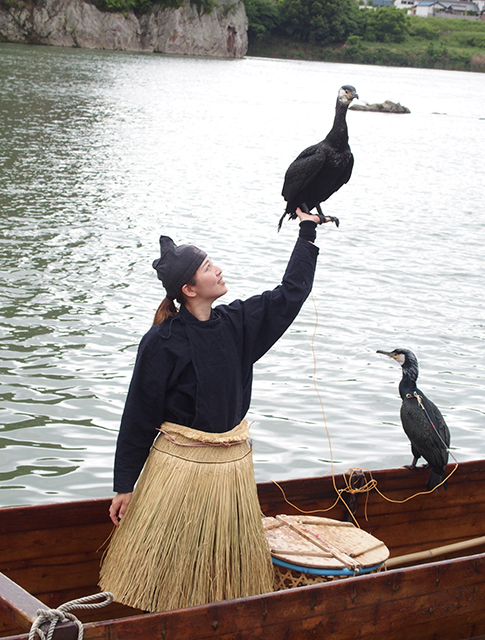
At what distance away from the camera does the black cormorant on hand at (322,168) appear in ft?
11.4

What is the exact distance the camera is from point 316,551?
362 cm

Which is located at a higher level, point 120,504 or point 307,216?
point 307,216

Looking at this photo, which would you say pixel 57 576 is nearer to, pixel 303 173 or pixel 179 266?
pixel 179 266

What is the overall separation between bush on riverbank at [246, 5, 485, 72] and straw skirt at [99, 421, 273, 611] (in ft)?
339

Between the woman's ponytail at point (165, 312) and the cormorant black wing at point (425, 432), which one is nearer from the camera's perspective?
the woman's ponytail at point (165, 312)

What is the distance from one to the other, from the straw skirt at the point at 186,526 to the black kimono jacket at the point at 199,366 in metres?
0.08

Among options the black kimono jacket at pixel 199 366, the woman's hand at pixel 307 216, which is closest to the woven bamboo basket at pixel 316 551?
the black kimono jacket at pixel 199 366

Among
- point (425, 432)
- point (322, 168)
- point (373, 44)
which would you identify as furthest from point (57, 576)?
point (373, 44)

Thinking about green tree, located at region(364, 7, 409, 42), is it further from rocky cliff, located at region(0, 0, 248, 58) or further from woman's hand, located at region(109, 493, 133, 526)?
woman's hand, located at region(109, 493, 133, 526)

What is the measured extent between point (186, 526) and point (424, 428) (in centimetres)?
218

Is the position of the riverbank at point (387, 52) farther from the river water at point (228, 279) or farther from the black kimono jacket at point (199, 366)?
the black kimono jacket at point (199, 366)

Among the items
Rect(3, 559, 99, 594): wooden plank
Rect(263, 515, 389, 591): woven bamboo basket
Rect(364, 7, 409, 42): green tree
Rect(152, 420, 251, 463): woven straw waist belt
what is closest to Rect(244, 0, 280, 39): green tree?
Rect(364, 7, 409, 42): green tree

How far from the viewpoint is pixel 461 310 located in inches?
397

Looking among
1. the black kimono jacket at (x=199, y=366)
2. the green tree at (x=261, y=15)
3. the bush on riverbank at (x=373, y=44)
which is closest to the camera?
the black kimono jacket at (x=199, y=366)
